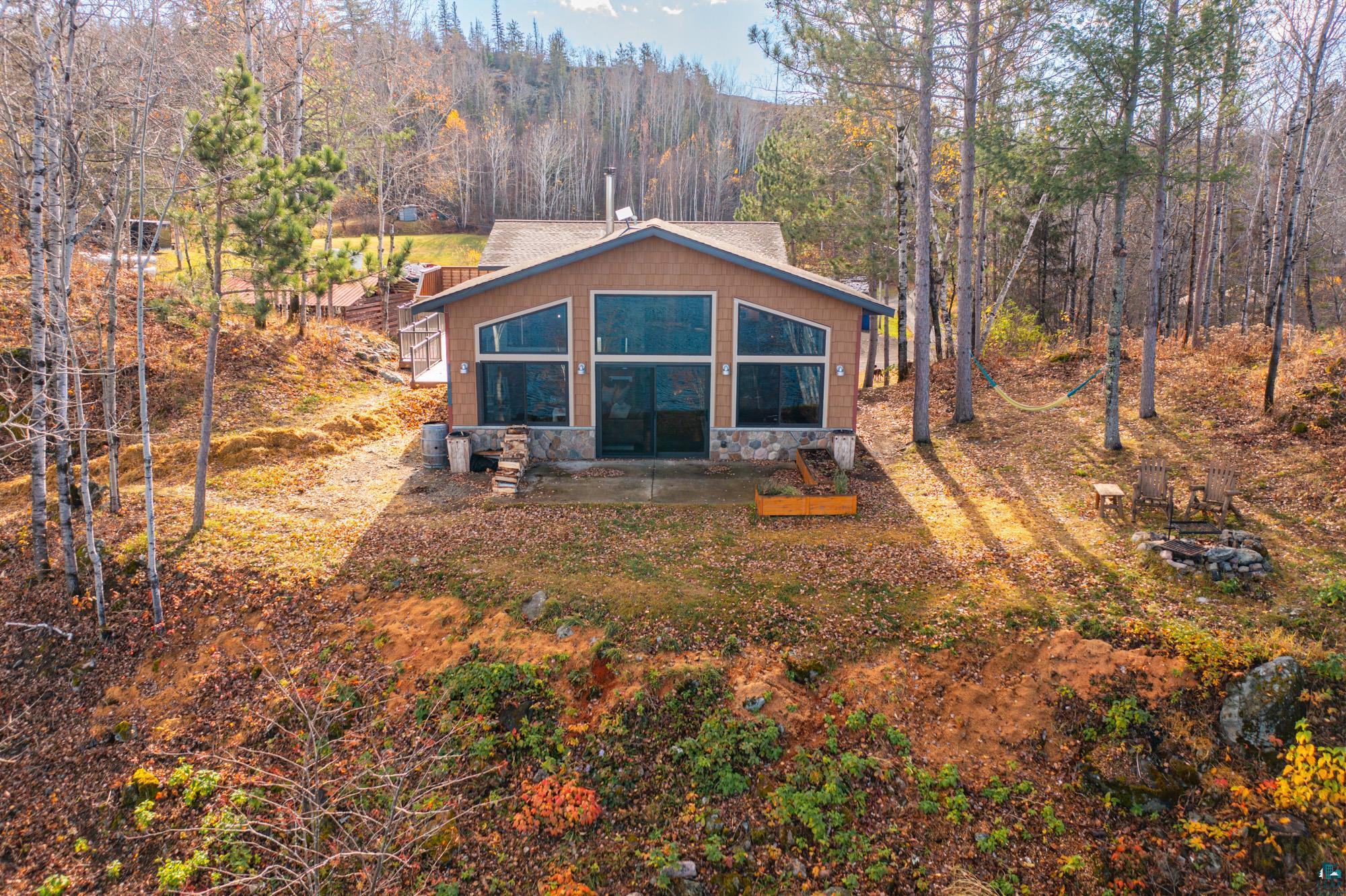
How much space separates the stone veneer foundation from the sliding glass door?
252mm

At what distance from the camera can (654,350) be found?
14203 mm

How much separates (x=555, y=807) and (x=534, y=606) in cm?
275

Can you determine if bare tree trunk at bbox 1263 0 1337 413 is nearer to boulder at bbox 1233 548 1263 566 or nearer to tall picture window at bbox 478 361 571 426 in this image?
boulder at bbox 1233 548 1263 566

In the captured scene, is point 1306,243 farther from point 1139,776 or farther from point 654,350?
point 1139,776

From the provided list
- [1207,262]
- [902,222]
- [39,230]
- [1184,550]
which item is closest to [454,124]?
[902,222]

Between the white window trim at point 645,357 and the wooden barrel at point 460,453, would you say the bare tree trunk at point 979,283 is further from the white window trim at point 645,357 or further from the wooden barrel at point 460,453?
the wooden barrel at point 460,453

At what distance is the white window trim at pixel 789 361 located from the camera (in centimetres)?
1398

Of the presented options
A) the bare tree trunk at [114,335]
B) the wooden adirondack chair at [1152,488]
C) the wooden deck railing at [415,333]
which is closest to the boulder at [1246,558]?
the wooden adirondack chair at [1152,488]

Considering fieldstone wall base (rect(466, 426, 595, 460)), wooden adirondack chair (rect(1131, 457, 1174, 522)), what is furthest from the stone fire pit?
fieldstone wall base (rect(466, 426, 595, 460))

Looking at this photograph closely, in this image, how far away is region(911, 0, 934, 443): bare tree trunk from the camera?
13961 mm

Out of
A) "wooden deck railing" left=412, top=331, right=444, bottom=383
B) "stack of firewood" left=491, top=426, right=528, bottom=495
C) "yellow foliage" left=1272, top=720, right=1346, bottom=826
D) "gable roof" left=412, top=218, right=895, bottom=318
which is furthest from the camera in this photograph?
"wooden deck railing" left=412, top=331, right=444, bottom=383

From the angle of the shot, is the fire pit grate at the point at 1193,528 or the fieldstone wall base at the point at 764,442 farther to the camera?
the fieldstone wall base at the point at 764,442

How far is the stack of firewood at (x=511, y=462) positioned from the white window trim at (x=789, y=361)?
409cm

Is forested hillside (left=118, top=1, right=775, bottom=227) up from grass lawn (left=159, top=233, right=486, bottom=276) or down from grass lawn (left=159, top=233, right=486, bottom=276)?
up
